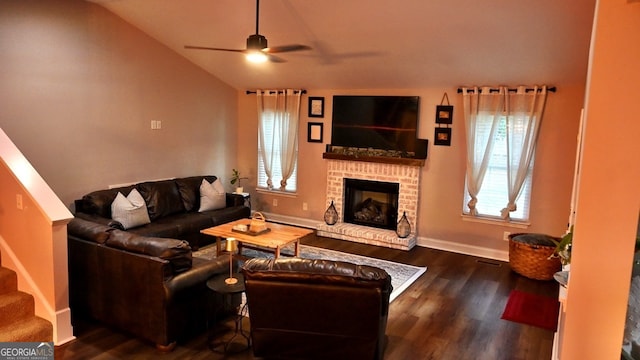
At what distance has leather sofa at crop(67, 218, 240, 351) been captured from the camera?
10.7 feet

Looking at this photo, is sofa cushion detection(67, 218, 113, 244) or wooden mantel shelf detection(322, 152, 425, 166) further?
wooden mantel shelf detection(322, 152, 425, 166)

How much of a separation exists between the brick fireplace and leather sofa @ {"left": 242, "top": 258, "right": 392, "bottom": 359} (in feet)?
11.0

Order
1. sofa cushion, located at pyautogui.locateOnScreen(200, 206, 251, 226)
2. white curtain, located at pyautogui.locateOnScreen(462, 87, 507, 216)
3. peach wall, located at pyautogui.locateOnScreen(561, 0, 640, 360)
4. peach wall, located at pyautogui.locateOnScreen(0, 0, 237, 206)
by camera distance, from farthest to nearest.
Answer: sofa cushion, located at pyautogui.locateOnScreen(200, 206, 251, 226), white curtain, located at pyautogui.locateOnScreen(462, 87, 507, 216), peach wall, located at pyautogui.locateOnScreen(0, 0, 237, 206), peach wall, located at pyautogui.locateOnScreen(561, 0, 640, 360)

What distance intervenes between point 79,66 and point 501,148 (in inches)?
211

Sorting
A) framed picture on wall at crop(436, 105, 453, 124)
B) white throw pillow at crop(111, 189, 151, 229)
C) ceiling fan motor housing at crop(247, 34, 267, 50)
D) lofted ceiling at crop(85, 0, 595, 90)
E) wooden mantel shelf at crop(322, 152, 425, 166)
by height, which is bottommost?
white throw pillow at crop(111, 189, 151, 229)

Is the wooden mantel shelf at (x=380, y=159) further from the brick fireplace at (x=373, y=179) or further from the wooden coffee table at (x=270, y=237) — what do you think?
the wooden coffee table at (x=270, y=237)


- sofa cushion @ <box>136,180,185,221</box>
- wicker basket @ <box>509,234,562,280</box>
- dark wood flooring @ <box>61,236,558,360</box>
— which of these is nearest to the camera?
dark wood flooring @ <box>61,236,558,360</box>

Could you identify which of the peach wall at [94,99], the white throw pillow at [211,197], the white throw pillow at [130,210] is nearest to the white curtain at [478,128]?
the white throw pillow at [211,197]

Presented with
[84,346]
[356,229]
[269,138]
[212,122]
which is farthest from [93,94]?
[356,229]

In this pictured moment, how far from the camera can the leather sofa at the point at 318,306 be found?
265 cm

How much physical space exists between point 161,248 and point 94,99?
10.2 ft

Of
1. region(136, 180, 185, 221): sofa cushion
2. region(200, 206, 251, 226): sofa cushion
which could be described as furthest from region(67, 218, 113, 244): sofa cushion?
region(200, 206, 251, 226): sofa cushion

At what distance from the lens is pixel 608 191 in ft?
6.39

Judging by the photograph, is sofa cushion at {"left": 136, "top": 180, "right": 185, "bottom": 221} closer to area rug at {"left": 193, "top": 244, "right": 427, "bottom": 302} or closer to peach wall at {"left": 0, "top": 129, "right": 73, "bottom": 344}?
area rug at {"left": 193, "top": 244, "right": 427, "bottom": 302}
